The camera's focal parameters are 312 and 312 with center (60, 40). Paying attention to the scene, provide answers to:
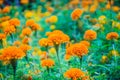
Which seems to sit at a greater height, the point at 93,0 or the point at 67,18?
the point at 93,0

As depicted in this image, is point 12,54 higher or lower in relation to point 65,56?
higher

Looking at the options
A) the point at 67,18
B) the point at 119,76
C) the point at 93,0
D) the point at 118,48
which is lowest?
the point at 119,76

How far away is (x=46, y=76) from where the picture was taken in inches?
134

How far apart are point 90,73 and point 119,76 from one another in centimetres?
31

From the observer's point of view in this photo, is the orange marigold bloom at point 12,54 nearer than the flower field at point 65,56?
Yes

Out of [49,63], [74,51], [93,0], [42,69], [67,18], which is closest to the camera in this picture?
[74,51]

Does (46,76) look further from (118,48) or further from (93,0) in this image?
(93,0)

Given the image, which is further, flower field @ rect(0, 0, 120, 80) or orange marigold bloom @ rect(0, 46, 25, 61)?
flower field @ rect(0, 0, 120, 80)

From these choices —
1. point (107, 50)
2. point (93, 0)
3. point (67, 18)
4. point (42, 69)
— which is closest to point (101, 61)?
point (107, 50)

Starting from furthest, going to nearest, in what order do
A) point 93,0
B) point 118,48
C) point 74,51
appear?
1. point 93,0
2. point 118,48
3. point 74,51

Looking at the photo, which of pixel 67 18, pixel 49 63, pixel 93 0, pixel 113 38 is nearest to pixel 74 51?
pixel 49 63

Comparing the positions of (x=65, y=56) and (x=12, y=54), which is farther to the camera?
(x=65, y=56)

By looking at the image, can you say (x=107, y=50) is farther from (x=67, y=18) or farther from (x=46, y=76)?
(x=67, y=18)

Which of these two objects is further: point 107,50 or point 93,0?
point 93,0
